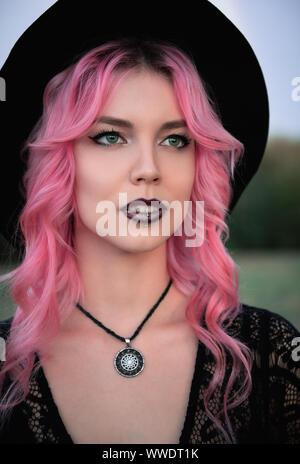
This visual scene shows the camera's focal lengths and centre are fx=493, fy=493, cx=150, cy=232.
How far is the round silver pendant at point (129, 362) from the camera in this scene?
1901mm

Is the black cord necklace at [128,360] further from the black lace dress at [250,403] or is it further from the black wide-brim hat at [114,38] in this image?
the black wide-brim hat at [114,38]

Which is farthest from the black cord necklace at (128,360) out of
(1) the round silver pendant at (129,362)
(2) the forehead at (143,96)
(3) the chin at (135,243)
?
(2) the forehead at (143,96)

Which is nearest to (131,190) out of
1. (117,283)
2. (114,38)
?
(117,283)

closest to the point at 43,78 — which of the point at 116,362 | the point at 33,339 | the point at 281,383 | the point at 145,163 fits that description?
the point at 145,163

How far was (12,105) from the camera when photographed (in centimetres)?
199

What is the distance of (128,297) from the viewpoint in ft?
6.65

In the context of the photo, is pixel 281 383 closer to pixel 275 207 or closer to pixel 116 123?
pixel 116 123

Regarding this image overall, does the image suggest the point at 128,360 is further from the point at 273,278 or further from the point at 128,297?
the point at 273,278

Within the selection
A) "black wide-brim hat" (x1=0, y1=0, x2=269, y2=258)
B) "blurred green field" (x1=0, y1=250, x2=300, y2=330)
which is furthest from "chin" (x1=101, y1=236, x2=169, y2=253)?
"blurred green field" (x1=0, y1=250, x2=300, y2=330)

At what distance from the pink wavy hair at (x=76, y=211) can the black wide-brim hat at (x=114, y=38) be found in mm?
48

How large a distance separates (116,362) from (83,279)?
374 mm

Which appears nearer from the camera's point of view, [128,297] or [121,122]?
[121,122]

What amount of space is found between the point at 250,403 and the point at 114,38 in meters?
1.50
